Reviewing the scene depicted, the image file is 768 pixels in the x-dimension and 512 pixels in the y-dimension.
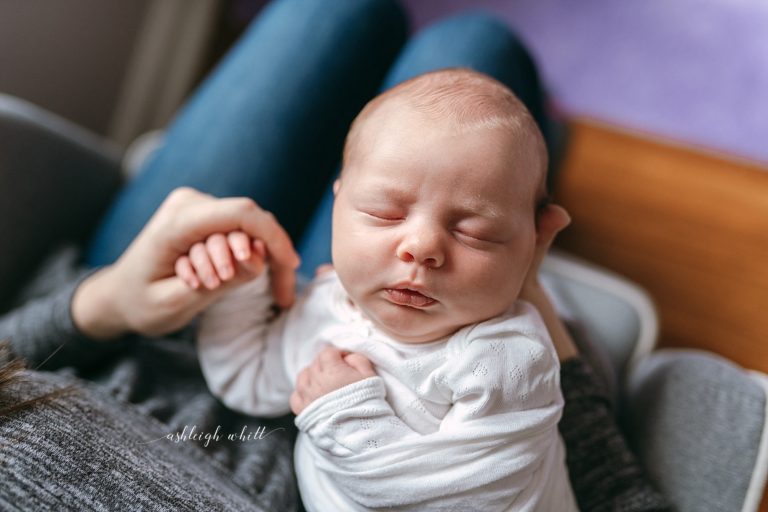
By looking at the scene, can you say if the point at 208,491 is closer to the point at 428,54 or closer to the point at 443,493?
the point at 443,493

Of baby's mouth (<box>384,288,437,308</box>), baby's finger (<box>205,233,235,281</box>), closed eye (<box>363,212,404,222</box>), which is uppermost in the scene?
closed eye (<box>363,212,404,222</box>)

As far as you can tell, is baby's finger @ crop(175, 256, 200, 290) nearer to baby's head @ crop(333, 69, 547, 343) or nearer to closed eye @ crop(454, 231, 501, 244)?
baby's head @ crop(333, 69, 547, 343)

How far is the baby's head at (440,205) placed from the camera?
0.53 metres

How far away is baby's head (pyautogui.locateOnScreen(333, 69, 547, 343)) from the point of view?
53 centimetres

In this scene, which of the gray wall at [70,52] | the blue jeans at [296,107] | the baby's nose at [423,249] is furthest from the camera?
the gray wall at [70,52]

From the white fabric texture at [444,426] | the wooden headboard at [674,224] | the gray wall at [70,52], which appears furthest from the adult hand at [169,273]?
the gray wall at [70,52]

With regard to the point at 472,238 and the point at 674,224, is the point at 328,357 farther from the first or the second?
the point at 674,224

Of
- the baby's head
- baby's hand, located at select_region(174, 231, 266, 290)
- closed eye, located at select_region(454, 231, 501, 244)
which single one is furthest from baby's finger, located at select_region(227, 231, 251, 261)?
closed eye, located at select_region(454, 231, 501, 244)

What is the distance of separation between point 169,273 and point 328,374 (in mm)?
228

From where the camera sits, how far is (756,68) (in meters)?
Answer: 1.33

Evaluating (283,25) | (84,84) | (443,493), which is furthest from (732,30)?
(84,84)

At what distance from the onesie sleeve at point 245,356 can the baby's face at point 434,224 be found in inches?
6.9

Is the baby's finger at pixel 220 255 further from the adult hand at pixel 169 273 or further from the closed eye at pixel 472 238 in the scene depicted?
the closed eye at pixel 472 238

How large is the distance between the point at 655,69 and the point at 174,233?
1224 mm
